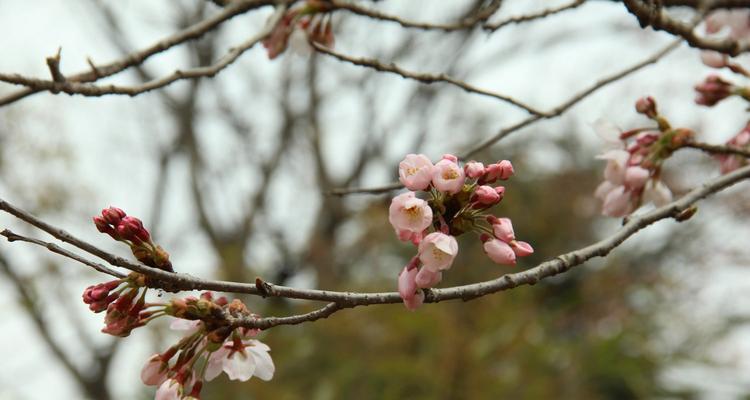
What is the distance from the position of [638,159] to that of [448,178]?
0.58m

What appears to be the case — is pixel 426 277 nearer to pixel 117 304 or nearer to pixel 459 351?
pixel 117 304

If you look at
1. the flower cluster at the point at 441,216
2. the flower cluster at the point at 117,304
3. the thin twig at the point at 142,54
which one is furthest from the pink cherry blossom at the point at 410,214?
the thin twig at the point at 142,54

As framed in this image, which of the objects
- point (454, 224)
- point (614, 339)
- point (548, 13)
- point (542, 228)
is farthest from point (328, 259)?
point (454, 224)

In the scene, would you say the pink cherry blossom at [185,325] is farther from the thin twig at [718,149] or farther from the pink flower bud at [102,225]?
the thin twig at [718,149]

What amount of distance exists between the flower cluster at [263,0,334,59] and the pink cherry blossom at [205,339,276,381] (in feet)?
3.09

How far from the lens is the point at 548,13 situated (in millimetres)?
1733

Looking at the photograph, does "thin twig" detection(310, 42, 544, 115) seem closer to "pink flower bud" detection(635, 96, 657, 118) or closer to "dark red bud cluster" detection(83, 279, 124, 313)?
"pink flower bud" detection(635, 96, 657, 118)

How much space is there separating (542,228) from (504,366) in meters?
4.20

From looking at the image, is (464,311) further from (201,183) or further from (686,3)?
(201,183)

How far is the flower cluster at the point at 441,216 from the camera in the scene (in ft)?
3.37

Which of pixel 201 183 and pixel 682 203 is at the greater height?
pixel 682 203

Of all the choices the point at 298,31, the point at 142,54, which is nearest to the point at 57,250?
the point at 142,54

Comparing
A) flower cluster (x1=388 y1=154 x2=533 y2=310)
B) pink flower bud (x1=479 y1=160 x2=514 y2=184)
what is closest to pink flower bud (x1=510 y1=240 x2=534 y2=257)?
flower cluster (x1=388 y1=154 x2=533 y2=310)

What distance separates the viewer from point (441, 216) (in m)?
1.08
